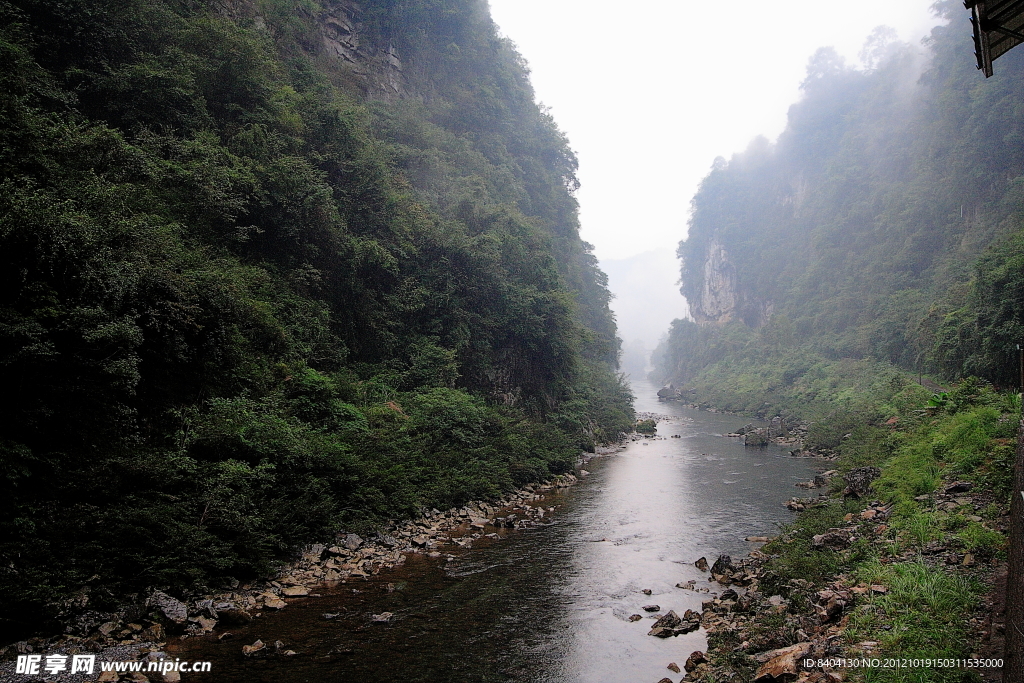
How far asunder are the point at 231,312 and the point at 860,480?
611 inches

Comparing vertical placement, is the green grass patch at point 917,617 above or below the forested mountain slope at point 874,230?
below

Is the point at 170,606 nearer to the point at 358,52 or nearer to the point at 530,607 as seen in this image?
the point at 530,607

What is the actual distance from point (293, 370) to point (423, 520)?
15.4ft

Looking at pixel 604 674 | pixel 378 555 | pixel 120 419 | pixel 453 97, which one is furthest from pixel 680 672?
pixel 453 97

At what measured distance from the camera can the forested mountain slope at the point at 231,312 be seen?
698 centimetres

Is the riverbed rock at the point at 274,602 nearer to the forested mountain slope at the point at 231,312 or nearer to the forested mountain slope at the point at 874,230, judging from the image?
the forested mountain slope at the point at 231,312

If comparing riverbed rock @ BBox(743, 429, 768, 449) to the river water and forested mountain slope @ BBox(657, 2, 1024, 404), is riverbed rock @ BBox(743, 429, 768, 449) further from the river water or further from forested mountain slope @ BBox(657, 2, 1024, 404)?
the river water

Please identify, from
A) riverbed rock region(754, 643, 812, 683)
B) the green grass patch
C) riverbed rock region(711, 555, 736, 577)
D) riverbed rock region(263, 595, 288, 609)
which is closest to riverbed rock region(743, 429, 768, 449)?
riverbed rock region(711, 555, 736, 577)

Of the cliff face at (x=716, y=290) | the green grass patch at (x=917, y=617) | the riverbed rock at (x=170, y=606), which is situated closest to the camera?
the green grass patch at (x=917, y=617)

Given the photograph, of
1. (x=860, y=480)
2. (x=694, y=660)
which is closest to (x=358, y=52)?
(x=860, y=480)

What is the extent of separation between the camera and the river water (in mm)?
6219

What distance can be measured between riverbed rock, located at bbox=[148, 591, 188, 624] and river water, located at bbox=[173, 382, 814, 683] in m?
0.39

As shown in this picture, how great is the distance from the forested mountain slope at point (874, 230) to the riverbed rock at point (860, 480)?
8.72 metres

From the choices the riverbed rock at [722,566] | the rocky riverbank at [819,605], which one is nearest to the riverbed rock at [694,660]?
the rocky riverbank at [819,605]
